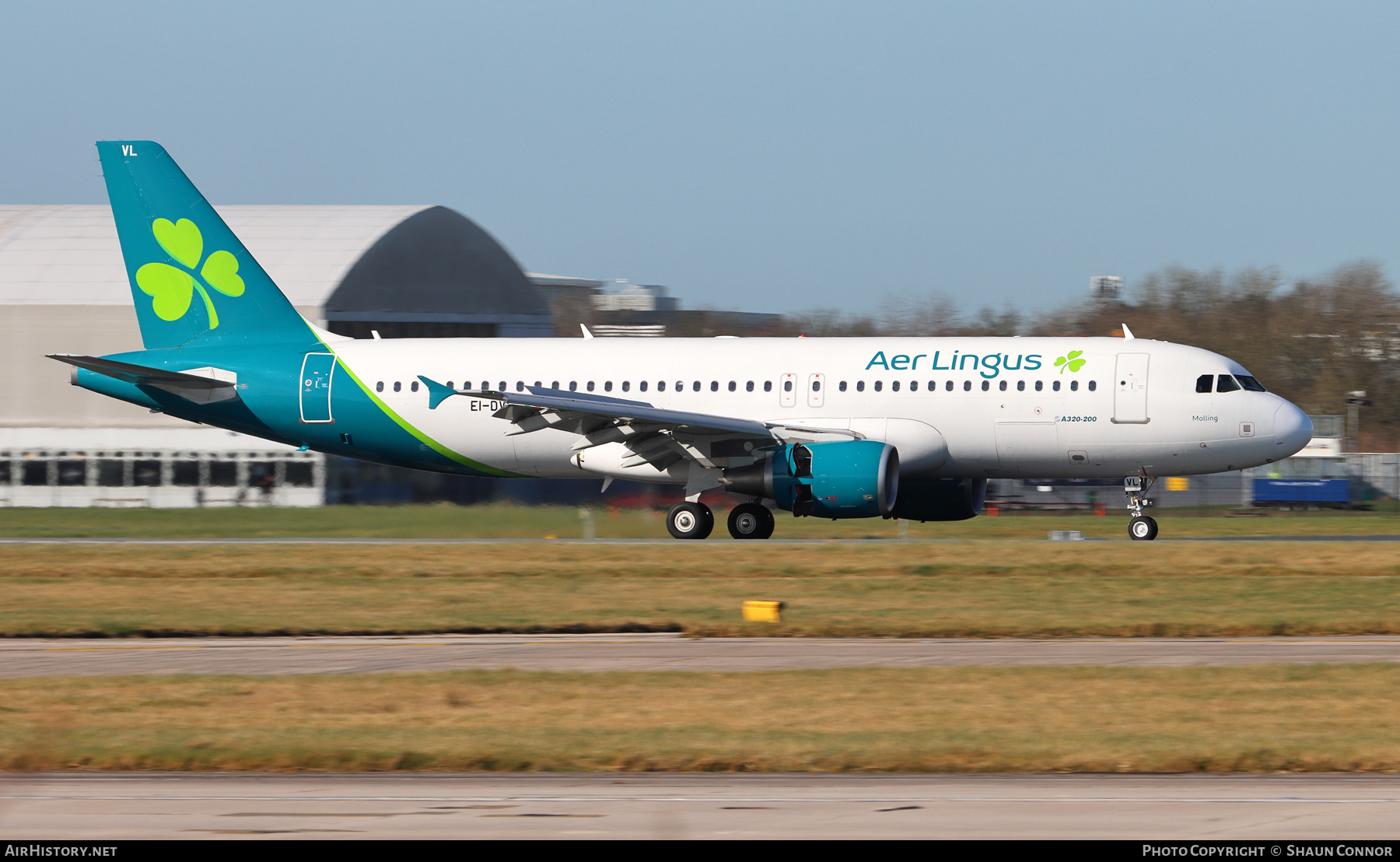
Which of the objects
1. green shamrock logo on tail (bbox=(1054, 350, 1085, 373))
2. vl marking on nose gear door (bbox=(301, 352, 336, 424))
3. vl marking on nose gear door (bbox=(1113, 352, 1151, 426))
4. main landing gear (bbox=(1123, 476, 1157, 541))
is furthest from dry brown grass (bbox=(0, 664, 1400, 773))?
vl marking on nose gear door (bbox=(301, 352, 336, 424))

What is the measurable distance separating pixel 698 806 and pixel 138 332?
43091 millimetres

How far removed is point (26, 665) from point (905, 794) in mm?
10869

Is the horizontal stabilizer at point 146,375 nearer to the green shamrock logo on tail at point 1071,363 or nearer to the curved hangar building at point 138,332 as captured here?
the curved hangar building at point 138,332

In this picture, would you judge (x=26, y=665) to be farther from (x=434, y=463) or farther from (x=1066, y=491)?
(x=1066, y=491)

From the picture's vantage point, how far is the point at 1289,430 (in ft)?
97.5

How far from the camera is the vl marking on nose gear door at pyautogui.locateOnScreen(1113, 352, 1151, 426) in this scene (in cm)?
2991

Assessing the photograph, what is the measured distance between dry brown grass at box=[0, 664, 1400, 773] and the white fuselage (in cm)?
1465

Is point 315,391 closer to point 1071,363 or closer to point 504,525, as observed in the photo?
point 504,525

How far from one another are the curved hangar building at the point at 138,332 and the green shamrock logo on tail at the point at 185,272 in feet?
34.2

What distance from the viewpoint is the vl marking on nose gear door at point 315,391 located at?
3234 centimetres

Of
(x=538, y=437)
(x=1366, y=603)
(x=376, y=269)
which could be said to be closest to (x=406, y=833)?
(x=1366, y=603)

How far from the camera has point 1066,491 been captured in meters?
49.6

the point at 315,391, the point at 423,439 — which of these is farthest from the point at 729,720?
the point at 315,391

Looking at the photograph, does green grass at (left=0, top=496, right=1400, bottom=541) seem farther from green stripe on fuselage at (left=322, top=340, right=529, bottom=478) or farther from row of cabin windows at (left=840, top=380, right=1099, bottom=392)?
row of cabin windows at (left=840, top=380, right=1099, bottom=392)
